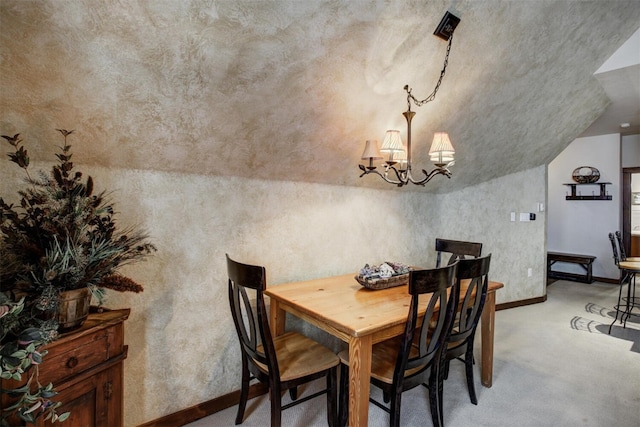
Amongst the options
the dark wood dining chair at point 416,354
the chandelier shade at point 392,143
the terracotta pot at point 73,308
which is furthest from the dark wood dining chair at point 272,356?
the chandelier shade at point 392,143

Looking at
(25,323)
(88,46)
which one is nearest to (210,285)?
(25,323)

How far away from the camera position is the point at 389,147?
203 centimetres

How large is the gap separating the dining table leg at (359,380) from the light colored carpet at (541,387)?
0.62 metres

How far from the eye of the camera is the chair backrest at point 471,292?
1.84m

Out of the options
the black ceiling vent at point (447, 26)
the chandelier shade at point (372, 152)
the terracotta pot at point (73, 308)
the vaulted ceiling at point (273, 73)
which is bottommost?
the terracotta pot at point (73, 308)

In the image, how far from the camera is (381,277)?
7.14ft

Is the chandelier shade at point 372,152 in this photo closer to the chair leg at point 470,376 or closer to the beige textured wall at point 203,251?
the beige textured wall at point 203,251

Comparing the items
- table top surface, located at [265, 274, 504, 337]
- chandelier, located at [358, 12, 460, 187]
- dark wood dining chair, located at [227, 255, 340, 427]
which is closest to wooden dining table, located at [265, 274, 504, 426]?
table top surface, located at [265, 274, 504, 337]

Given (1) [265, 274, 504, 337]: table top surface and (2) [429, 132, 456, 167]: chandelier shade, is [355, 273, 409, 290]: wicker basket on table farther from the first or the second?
(2) [429, 132, 456, 167]: chandelier shade

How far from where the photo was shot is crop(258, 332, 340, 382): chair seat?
1.70 m

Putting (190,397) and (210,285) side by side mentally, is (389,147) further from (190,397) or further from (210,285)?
(190,397)

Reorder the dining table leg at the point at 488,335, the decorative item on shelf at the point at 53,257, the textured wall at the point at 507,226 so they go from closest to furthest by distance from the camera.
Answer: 1. the decorative item on shelf at the point at 53,257
2. the dining table leg at the point at 488,335
3. the textured wall at the point at 507,226

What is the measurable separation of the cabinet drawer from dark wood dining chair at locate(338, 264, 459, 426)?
122 centimetres

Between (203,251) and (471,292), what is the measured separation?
1.74 m
